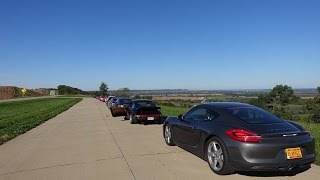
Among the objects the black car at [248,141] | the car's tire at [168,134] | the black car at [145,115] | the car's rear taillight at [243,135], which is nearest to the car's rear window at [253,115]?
the black car at [248,141]

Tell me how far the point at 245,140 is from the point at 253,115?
1123 millimetres

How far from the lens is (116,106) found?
79.4 ft

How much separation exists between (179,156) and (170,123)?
1.50 m

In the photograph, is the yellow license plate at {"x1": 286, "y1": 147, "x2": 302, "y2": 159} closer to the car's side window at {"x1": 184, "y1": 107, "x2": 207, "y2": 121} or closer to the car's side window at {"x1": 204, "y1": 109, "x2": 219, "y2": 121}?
the car's side window at {"x1": 204, "y1": 109, "x2": 219, "y2": 121}

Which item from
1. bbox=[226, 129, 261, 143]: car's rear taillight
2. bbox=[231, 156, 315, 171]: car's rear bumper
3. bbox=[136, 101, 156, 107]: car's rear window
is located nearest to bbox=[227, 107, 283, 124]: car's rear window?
bbox=[226, 129, 261, 143]: car's rear taillight

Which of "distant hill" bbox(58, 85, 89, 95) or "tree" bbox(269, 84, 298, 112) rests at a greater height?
"distant hill" bbox(58, 85, 89, 95)

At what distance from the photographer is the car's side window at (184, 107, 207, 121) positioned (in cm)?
818

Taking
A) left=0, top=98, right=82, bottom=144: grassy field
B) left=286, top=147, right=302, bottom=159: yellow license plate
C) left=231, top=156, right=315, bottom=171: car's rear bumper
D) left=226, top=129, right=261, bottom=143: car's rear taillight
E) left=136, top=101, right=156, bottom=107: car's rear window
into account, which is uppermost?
left=136, top=101, right=156, bottom=107: car's rear window

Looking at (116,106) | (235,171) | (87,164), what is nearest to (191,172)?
(235,171)

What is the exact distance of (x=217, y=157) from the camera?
6.99 meters

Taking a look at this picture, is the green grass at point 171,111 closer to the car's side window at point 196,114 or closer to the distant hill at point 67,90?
the car's side window at point 196,114

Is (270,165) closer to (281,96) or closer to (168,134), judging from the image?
(168,134)

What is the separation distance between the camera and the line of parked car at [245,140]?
6.25 m

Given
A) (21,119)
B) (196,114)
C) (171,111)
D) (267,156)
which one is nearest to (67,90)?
(171,111)
